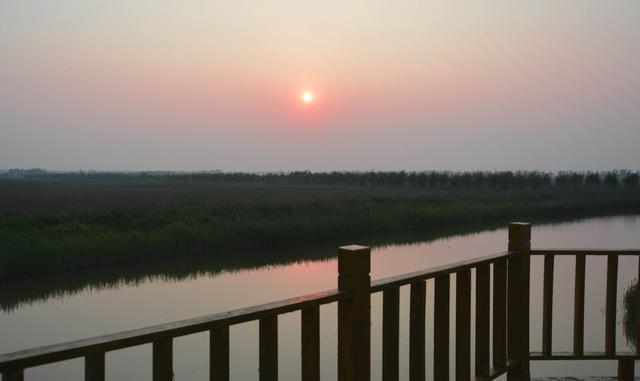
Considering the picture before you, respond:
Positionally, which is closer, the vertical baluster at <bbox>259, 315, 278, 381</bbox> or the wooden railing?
the vertical baluster at <bbox>259, 315, 278, 381</bbox>

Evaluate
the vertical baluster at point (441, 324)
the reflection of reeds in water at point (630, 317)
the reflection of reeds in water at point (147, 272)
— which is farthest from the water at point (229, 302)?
the vertical baluster at point (441, 324)

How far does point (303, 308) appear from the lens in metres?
1.87

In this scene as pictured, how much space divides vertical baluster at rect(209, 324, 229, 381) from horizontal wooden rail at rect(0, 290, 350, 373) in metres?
0.04

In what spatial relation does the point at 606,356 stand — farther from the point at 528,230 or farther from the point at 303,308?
the point at 303,308

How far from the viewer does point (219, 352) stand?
1.66m

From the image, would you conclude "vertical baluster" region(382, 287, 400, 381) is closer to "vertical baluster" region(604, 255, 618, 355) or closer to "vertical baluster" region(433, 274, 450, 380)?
"vertical baluster" region(433, 274, 450, 380)

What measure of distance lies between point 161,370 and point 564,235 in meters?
22.4

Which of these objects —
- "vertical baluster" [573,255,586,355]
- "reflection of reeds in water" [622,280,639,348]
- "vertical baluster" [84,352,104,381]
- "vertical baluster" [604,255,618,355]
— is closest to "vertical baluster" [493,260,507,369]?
"vertical baluster" [573,255,586,355]

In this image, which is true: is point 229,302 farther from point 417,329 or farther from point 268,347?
point 268,347

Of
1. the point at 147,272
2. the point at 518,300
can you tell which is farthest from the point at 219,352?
the point at 147,272

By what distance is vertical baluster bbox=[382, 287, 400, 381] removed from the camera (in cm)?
224

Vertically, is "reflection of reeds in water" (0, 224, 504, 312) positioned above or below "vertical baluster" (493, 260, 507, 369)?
below

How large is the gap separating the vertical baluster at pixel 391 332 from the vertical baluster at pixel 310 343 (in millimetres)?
387

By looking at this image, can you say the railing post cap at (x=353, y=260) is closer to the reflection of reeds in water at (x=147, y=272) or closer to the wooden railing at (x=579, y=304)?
the wooden railing at (x=579, y=304)
